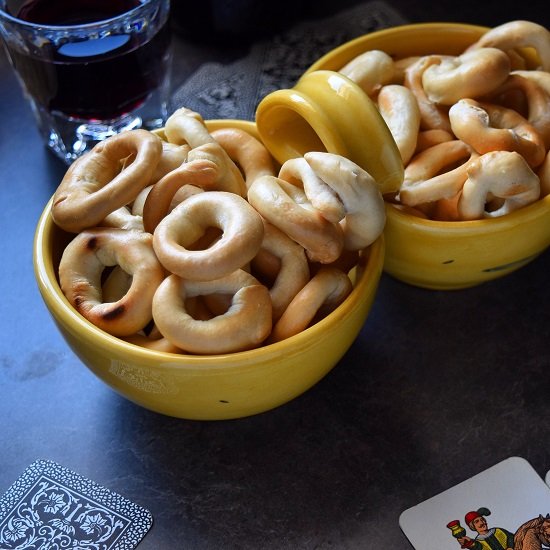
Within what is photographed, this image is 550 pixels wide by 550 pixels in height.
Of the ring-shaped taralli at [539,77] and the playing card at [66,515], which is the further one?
the ring-shaped taralli at [539,77]

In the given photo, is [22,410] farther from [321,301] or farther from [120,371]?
[321,301]

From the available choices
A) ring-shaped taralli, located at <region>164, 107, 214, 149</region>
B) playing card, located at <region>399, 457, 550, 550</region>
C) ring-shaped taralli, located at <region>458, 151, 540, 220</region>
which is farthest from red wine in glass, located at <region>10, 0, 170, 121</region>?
playing card, located at <region>399, 457, 550, 550</region>

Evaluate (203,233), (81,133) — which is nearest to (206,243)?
(203,233)

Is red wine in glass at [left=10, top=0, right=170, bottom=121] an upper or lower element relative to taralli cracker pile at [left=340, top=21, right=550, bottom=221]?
upper

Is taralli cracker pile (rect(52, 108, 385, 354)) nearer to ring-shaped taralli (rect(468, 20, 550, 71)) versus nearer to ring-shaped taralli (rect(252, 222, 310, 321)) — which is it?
ring-shaped taralli (rect(252, 222, 310, 321))

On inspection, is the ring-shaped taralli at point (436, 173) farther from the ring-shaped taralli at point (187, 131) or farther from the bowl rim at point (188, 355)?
the ring-shaped taralli at point (187, 131)

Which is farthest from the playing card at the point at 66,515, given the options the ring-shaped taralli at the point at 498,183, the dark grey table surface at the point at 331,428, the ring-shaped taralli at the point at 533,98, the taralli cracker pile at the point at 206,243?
the ring-shaped taralli at the point at 533,98
